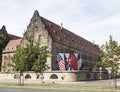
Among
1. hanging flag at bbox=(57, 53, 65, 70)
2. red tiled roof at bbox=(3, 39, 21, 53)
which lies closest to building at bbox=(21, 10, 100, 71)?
hanging flag at bbox=(57, 53, 65, 70)

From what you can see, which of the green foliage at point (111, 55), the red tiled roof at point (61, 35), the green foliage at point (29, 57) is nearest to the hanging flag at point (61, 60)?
the red tiled roof at point (61, 35)

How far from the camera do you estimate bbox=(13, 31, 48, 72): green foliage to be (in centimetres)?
4138

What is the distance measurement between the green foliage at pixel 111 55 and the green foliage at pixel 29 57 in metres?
13.1

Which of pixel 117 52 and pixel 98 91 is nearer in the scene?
pixel 98 91

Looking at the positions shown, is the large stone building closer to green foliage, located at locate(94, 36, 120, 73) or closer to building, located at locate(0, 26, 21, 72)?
building, located at locate(0, 26, 21, 72)

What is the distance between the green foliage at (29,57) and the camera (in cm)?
4138

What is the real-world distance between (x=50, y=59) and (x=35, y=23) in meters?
12.2

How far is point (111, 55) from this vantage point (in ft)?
108

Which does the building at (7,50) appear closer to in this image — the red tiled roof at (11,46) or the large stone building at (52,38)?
the red tiled roof at (11,46)

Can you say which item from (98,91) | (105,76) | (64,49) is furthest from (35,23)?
(98,91)

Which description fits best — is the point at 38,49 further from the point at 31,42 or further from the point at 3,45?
the point at 3,45

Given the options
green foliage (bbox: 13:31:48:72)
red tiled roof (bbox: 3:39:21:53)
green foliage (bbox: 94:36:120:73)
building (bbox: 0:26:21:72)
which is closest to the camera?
green foliage (bbox: 94:36:120:73)

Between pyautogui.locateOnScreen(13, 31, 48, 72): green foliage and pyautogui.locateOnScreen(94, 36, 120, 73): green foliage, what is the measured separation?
42.9 feet

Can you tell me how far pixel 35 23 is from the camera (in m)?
75.3
